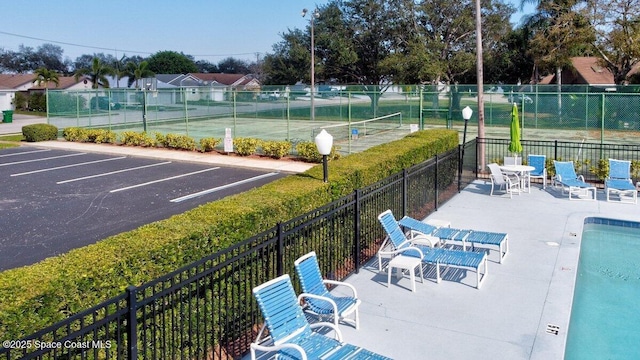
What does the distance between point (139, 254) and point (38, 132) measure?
24052 mm

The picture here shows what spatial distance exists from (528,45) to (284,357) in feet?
139

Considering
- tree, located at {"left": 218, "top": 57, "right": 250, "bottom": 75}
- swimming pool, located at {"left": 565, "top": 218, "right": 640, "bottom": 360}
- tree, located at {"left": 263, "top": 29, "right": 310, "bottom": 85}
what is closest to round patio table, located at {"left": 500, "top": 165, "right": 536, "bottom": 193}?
swimming pool, located at {"left": 565, "top": 218, "right": 640, "bottom": 360}

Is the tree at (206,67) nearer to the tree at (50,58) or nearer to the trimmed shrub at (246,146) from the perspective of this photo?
the tree at (50,58)

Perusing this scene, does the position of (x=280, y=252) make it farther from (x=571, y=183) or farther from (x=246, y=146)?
(x=246, y=146)

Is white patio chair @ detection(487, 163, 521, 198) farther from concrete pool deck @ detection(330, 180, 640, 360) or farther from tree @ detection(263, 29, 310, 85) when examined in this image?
tree @ detection(263, 29, 310, 85)

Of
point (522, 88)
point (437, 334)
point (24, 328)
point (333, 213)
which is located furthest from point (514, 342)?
point (522, 88)

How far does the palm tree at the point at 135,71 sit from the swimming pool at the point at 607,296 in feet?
220


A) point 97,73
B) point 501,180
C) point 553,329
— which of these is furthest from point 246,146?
point 97,73

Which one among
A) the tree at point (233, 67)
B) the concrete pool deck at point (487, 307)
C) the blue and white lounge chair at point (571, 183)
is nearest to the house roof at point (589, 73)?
the blue and white lounge chair at point (571, 183)

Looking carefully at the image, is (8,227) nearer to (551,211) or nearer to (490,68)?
(551,211)

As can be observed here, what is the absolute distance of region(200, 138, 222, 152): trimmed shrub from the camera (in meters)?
21.3

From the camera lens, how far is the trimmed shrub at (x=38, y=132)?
25.3m

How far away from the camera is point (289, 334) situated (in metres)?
Answer: 4.82

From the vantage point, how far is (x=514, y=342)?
564 centimetres
